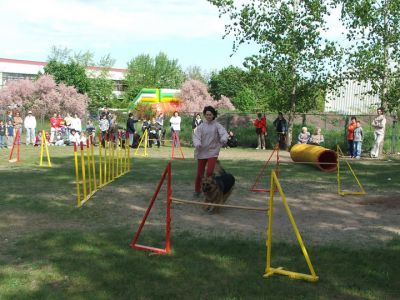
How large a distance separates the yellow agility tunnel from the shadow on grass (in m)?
7.78

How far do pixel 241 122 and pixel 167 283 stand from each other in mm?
20797

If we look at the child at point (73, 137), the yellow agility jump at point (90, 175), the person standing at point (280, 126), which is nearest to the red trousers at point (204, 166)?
the yellow agility jump at point (90, 175)

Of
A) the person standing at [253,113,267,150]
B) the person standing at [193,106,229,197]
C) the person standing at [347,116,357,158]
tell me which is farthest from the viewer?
the person standing at [253,113,267,150]

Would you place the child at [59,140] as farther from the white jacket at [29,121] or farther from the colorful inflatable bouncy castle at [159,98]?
the colorful inflatable bouncy castle at [159,98]

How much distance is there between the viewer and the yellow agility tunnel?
1394 centimetres

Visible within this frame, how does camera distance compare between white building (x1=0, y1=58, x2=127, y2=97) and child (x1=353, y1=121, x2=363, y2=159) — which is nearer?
child (x1=353, y1=121, x2=363, y2=159)

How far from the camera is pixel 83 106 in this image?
148ft

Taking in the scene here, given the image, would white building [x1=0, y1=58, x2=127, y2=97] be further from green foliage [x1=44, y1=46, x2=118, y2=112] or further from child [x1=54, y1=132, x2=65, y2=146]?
child [x1=54, y1=132, x2=65, y2=146]

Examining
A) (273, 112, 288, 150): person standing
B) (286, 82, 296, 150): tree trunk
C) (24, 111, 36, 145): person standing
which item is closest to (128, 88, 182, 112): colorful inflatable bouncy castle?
(286, 82, 296, 150): tree trunk

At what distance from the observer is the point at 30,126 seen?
2183 centimetres

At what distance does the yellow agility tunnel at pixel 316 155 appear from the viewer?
13938 millimetres

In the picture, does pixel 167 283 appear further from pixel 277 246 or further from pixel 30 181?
pixel 30 181

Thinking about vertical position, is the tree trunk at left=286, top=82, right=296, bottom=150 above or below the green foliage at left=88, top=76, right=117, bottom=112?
below

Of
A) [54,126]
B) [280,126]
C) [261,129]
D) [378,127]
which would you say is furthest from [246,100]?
[378,127]
